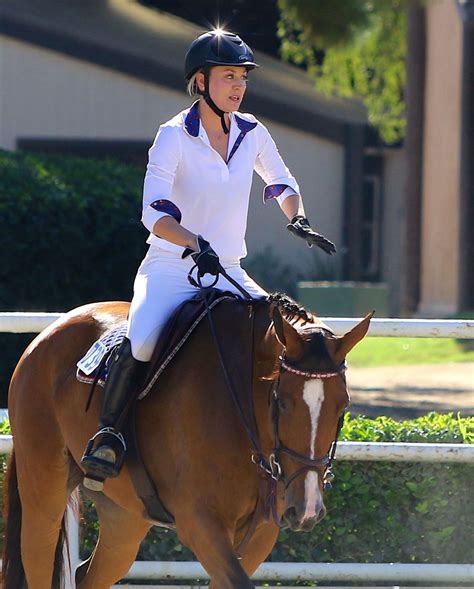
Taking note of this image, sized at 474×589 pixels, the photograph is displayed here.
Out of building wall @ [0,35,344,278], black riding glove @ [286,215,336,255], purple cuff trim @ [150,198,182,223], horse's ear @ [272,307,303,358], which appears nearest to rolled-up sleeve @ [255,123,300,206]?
black riding glove @ [286,215,336,255]

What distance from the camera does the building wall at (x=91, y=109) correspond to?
18938mm

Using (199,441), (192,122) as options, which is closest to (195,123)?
(192,122)

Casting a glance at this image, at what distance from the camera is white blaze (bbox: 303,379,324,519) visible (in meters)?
4.61

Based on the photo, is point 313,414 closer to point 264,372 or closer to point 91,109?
point 264,372

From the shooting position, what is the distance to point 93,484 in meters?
5.51

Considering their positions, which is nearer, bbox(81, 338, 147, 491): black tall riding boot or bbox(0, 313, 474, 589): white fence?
bbox(81, 338, 147, 491): black tall riding boot

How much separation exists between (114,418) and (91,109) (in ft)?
47.6

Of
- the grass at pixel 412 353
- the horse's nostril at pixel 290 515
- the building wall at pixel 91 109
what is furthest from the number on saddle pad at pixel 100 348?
the building wall at pixel 91 109

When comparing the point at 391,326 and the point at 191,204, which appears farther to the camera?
the point at 391,326

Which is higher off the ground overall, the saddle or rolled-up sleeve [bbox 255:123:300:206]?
rolled-up sleeve [bbox 255:123:300:206]

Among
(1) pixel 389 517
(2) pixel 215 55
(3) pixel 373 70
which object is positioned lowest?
(1) pixel 389 517

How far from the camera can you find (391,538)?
686 cm

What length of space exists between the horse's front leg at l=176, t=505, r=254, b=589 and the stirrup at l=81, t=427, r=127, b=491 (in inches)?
13.2

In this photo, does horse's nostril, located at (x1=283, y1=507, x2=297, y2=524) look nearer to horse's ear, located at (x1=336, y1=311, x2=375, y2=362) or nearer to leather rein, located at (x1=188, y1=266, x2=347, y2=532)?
leather rein, located at (x1=188, y1=266, x2=347, y2=532)
